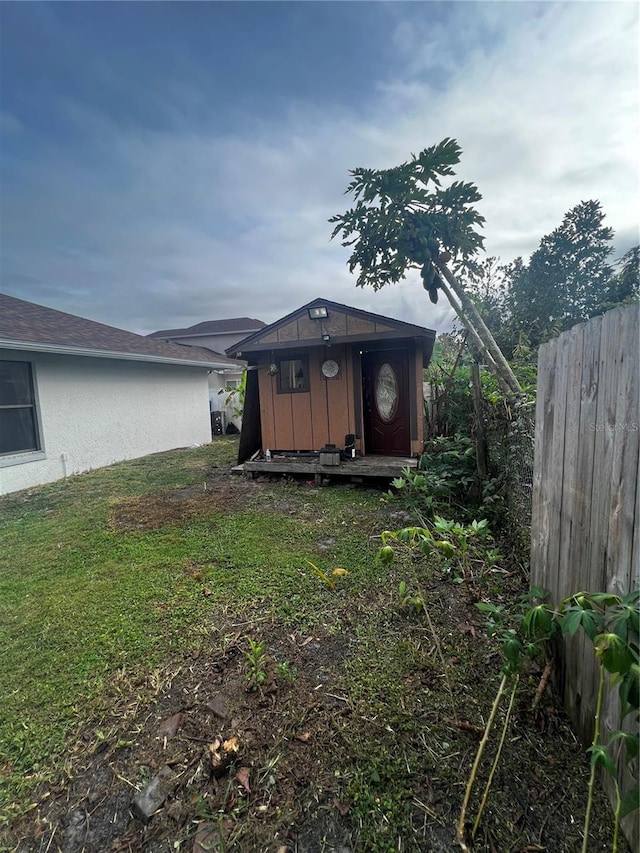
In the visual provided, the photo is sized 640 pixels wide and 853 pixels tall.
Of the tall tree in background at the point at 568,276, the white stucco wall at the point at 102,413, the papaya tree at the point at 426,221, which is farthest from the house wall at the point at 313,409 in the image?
the tall tree in background at the point at 568,276

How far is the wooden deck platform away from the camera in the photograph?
5.60m

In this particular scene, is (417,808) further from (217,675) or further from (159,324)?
(159,324)

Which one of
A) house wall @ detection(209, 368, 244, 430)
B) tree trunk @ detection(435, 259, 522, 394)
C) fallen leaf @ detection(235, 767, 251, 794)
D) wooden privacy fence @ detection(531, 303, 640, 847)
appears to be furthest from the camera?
house wall @ detection(209, 368, 244, 430)

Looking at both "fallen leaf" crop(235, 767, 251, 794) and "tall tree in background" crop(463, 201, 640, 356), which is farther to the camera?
"tall tree in background" crop(463, 201, 640, 356)

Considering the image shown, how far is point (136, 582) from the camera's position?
3115mm

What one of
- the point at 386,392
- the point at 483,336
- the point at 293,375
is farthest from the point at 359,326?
the point at 483,336

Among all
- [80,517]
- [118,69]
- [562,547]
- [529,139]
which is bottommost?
[80,517]

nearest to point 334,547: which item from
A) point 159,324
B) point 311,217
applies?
point 311,217

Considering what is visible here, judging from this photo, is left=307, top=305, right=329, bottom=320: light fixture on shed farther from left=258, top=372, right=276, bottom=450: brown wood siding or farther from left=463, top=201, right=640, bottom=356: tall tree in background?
left=463, top=201, right=640, bottom=356: tall tree in background

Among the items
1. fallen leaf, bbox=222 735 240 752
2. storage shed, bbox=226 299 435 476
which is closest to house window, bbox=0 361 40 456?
storage shed, bbox=226 299 435 476

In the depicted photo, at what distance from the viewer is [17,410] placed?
6598 mm

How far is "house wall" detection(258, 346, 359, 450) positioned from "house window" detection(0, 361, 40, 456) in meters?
4.25

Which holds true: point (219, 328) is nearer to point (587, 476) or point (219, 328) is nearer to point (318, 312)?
point (318, 312)

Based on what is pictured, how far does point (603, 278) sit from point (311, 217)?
12283mm
